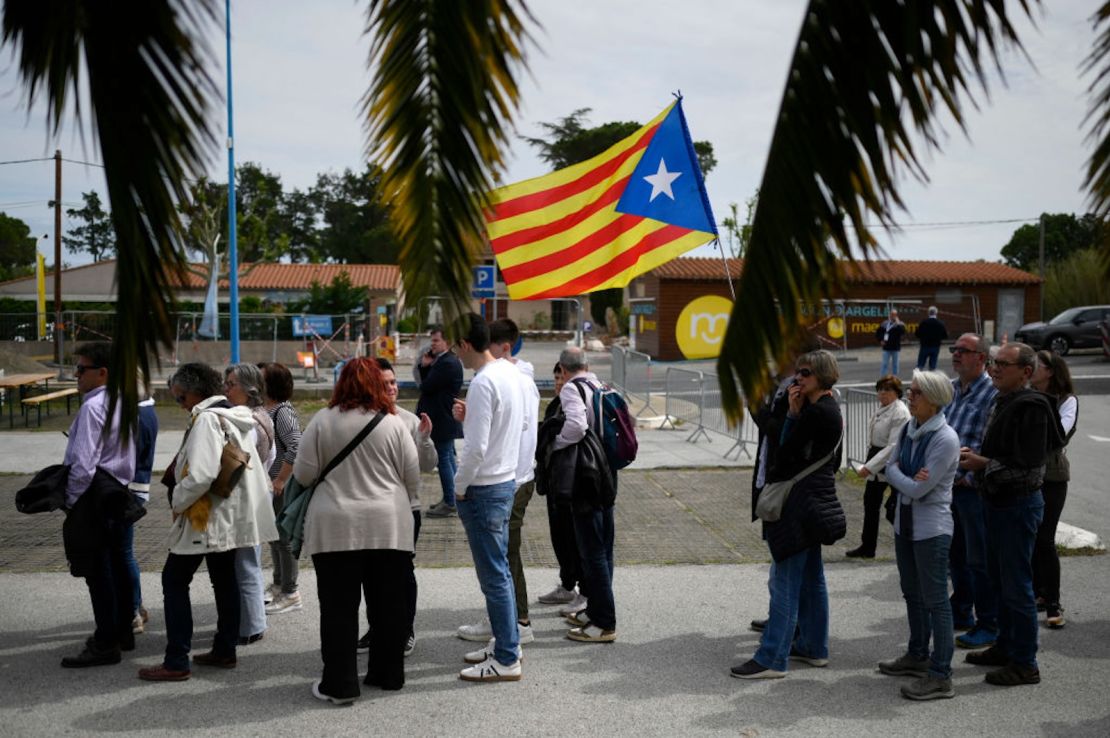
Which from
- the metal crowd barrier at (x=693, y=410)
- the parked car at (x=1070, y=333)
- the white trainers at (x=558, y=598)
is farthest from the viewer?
the parked car at (x=1070, y=333)

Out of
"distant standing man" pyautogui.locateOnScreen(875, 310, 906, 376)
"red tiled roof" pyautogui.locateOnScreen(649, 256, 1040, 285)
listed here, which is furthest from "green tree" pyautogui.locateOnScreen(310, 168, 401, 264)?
"red tiled roof" pyautogui.locateOnScreen(649, 256, 1040, 285)

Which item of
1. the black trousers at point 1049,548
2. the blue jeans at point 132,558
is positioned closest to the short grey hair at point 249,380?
the blue jeans at point 132,558

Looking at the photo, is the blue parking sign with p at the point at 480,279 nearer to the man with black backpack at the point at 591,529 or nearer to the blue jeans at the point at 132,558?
the man with black backpack at the point at 591,529

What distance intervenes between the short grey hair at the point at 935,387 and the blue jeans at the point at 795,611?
970 mm

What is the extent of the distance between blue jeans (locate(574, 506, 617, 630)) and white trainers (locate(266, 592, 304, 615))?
1.93 meters

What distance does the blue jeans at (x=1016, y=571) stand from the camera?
4.50m

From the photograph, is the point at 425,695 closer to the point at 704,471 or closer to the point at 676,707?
the point at 676,707

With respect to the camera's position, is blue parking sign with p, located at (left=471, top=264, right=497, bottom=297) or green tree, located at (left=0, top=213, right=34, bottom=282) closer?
blue parking sign with p, located at (left=471, top=264, right=497, bottom=297)

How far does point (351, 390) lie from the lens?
443 centimetres

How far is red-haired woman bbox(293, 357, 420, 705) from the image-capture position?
4332 millimetres

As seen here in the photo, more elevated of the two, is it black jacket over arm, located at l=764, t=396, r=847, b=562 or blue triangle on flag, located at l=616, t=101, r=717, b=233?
blue triangle on flag, located at l=616, t=101, r=717, b=233

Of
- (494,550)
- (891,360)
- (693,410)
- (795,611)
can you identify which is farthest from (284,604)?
(891,360)

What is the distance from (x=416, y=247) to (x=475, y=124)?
0.17 meters

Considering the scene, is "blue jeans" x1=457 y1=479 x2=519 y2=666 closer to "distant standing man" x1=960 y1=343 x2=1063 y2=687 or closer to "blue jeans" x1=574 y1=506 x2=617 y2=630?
"blue jeans" x1=574 y1=506 x2=617 y2=630
